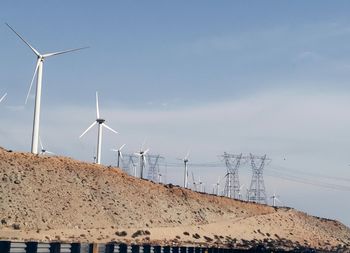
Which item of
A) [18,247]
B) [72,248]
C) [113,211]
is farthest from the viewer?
[113,211]

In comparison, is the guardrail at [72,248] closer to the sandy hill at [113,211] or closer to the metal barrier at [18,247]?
the metal barrier at [18,247]

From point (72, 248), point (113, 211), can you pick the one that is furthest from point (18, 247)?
point (113, 211)

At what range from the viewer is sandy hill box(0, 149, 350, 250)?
104m

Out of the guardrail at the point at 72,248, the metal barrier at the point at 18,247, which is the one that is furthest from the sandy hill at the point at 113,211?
the metal barrier at the point at 18,247

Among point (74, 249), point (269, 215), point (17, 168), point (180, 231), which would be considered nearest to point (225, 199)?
point (269, 215)

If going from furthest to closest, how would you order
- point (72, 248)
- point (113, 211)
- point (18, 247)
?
point (113, 211) → point (72, 248) → point (18, 247)

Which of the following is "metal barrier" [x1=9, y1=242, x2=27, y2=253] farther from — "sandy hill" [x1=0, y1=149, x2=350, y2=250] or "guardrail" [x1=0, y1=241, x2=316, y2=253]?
"sandy hill" [x1=0, y1=149, x2=350, y2=250]

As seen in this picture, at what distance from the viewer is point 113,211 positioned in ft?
400

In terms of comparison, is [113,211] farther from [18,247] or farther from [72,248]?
[18,247]

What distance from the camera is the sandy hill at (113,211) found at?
10362cm

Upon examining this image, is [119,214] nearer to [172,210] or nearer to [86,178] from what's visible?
[86,178]

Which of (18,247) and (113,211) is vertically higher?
(113,211)

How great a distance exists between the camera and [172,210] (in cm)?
14200

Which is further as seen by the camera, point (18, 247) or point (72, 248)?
point (72, 248)
